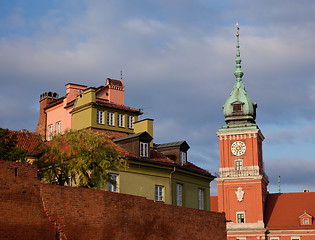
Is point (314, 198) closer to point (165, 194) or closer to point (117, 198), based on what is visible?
point (165, 194)

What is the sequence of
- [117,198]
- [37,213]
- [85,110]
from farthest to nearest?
[85,110]
[117,198]
[37,213]

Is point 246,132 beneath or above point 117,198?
above

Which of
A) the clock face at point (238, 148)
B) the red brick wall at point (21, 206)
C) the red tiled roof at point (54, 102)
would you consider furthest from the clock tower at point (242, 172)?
the red brick wall at point (21, 206)

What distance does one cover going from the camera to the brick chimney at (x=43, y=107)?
2010 inches

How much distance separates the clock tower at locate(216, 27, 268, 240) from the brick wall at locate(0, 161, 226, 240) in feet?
178

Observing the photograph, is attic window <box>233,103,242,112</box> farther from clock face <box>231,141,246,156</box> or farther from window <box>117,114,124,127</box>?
window <box>117,114,124,127</box>

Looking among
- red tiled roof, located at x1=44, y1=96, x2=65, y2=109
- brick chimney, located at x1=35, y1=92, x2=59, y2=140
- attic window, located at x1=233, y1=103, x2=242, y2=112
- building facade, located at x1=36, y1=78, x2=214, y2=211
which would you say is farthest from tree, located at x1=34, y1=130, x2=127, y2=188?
attic window, located at x1=233, y1=103, x2=242, y2=112

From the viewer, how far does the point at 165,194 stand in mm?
40125

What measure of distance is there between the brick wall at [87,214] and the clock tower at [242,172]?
54179 millimetres

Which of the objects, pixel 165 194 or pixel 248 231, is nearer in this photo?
pixel 165 194

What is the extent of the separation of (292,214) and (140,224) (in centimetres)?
6169

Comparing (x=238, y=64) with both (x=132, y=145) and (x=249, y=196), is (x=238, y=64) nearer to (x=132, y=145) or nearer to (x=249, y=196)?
(x=249, y=196)

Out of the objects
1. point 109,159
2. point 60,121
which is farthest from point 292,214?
point 109,159

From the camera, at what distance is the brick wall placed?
22438 millimetres
